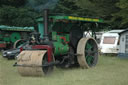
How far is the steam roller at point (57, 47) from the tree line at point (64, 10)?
253 inches

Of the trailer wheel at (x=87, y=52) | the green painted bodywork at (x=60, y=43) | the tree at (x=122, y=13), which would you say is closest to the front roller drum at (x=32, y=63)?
the green painted bodywork at (x=60, y=43)

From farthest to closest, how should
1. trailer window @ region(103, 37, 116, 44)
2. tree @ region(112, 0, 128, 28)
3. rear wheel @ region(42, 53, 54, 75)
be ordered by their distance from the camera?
1. trailer window @ region(103, 37, 116, 44)
2. tree @ region(112, 0, 128, 28)
3. rear wheel @ region(42, 53, 54, 75)

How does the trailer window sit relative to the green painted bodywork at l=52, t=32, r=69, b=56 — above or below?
below

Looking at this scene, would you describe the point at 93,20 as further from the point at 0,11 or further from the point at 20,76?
the point at 0,11

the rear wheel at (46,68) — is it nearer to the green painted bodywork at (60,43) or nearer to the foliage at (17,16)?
the green painted bodywork at (60,43)

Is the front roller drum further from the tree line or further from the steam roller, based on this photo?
the tree line

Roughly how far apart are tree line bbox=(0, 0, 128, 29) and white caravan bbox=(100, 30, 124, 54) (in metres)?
0.87

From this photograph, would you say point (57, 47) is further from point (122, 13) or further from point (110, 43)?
point (110, 43)

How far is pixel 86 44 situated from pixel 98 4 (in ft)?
27.2

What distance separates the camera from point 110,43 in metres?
16.8

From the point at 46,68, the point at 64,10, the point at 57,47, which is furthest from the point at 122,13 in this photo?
the point at 64,10

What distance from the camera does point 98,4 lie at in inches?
709

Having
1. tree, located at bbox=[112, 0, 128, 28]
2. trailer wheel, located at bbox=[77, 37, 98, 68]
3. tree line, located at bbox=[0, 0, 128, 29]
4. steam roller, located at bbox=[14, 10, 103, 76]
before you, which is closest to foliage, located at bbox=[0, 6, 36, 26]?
tree line, located at bbox=[0, 0, 128, 29]

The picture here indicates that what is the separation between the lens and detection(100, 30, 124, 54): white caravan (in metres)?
16.3
